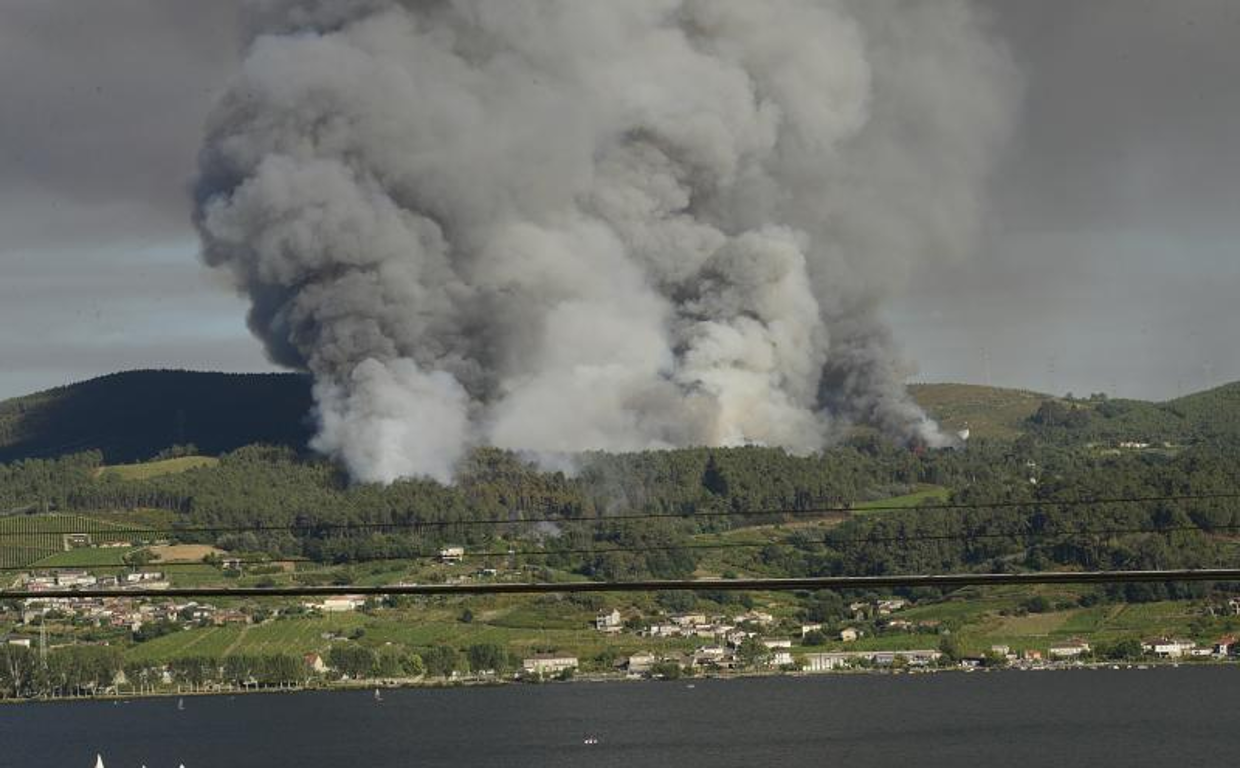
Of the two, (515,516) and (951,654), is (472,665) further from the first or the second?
(951,654)

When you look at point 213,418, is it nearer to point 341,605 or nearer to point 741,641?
point 341,605

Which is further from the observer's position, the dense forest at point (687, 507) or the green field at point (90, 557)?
the dense forest at point (687, 507)

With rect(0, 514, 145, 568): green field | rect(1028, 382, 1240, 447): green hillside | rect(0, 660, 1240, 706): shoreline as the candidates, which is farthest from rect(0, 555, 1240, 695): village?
rect(1028, 382, 1240, 447): green hillside

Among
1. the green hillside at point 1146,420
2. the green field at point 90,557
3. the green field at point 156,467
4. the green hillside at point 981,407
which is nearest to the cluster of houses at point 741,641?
the green field at point 90,557

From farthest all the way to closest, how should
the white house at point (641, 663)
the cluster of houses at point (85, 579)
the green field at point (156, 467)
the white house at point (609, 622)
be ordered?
the green field at point (156, 467) < the white house at point (609, 622) < the white house at point (641, 663) < the cluster of houses at point (85, 579)

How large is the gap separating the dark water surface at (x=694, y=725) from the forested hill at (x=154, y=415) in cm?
3919

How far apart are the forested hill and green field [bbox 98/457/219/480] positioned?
5921 millimetres

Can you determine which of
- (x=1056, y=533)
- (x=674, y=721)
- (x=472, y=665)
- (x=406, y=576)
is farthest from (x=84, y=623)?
(x=1056, y=533)

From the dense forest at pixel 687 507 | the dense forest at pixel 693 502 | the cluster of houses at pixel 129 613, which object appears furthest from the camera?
the cluster of houses at pixel 129 613

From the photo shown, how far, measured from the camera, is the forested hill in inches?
4168

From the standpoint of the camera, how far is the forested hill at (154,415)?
347ft

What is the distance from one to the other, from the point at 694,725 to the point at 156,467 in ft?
151

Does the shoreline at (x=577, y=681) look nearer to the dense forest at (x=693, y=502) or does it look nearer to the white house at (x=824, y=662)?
the white house at (x=824, y=662)

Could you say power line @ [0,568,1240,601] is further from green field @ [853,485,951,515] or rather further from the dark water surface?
green field @ [853,485,951,515]
